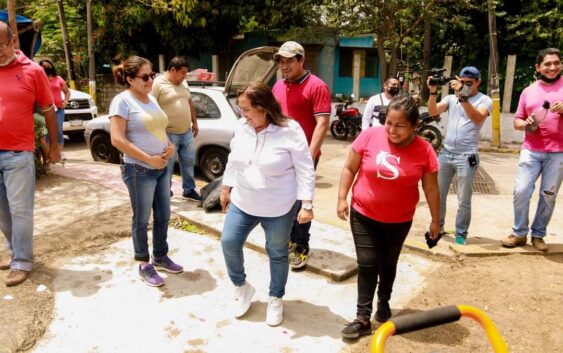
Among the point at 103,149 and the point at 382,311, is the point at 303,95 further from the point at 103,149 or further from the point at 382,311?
the point at 103,149

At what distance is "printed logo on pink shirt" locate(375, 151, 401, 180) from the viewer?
9.71ft

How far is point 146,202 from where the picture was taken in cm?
363

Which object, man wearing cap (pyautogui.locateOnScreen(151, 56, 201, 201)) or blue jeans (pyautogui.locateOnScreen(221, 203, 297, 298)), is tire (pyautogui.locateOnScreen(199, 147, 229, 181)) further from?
blue jeans (pyautogui.locateOnScreen(221, 203, 297, 298))

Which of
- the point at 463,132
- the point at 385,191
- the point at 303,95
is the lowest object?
the point at 385,191

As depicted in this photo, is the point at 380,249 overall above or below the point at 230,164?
below

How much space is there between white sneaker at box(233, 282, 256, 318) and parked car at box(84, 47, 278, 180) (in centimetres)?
416

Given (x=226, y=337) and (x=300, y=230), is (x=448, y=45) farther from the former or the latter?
(x=226, y=337)

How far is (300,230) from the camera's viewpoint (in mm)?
4203

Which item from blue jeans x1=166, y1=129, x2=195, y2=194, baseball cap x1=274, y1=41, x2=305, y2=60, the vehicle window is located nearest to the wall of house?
the vehicle window

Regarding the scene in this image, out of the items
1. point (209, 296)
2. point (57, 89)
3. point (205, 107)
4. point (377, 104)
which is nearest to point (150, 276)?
point (209, 296)

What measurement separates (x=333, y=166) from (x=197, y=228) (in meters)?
4.84

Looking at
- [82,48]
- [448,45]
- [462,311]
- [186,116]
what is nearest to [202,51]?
[82,48]

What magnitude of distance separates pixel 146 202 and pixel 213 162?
410 cm

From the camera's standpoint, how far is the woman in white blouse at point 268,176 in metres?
3.06
